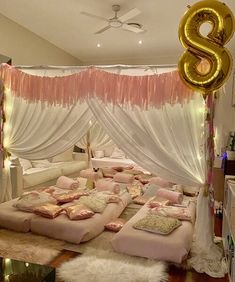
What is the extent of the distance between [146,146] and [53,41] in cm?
371

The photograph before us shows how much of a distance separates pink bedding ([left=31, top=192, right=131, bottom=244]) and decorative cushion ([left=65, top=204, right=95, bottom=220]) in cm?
5

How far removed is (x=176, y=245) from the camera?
8.71 ft

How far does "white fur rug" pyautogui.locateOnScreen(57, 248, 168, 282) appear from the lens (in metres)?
2.39

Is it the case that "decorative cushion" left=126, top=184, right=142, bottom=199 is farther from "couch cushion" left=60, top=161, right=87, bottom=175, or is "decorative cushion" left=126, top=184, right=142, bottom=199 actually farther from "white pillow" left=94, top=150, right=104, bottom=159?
"white pillow" left=94, top=150, right=104, bottom=159

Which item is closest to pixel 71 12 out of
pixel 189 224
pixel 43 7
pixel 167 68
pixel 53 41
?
pixel 43 7

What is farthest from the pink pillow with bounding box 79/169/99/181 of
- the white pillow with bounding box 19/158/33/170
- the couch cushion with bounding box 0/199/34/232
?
the couch cushion with bounding box 0/199/34/232

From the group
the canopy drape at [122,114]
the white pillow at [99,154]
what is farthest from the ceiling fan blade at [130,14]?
the white pillow at [99,154]

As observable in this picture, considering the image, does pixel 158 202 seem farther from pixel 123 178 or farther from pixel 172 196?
pixel 123 178

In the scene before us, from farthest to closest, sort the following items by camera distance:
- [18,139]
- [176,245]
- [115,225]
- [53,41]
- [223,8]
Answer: [53,41], [18,139], [115,225], [176,245], [223,8]

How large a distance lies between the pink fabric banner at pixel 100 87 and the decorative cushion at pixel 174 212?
123cm

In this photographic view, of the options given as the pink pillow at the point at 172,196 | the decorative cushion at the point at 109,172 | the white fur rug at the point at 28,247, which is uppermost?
the decorative cushion at the point at 109,172

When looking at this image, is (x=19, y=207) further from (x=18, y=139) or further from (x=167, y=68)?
(x=167, y=68)

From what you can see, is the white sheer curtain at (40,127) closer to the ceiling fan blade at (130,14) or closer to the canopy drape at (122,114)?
the canopy drape at (122,114)

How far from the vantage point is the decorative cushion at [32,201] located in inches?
137
